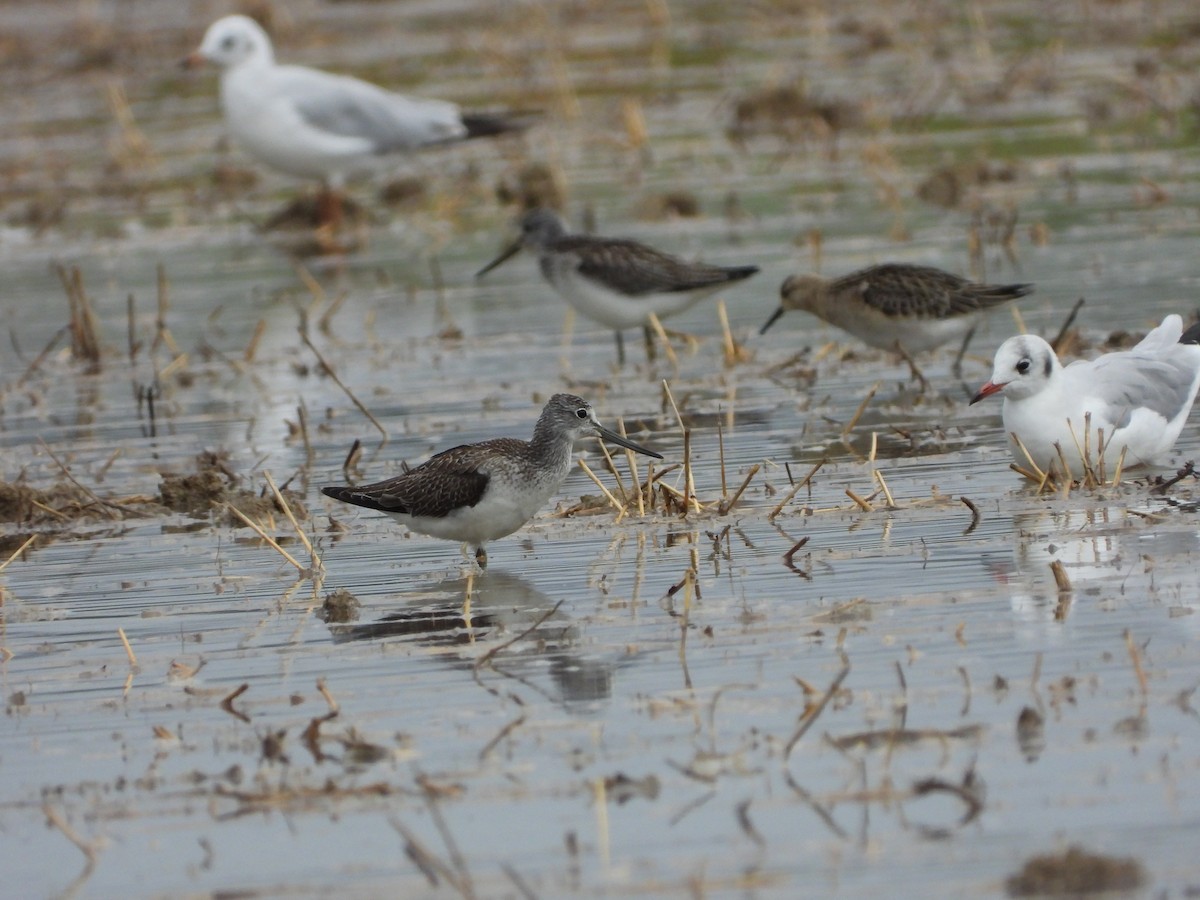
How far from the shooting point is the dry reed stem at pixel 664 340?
1190cm

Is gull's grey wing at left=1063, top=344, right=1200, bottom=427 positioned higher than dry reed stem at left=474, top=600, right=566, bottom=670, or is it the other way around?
gull's grey wing at left=1063, top=344, right=1200, bottom=427

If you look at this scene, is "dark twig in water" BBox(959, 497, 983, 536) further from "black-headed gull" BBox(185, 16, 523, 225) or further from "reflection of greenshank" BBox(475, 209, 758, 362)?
"black-headed gull" BBox(185, 16, 523, 225)

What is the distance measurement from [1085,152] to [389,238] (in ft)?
19.1

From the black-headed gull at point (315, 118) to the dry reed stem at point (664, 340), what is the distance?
678cm

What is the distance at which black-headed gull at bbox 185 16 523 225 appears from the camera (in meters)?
18.7

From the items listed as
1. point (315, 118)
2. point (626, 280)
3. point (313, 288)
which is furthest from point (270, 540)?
point (315, 118)

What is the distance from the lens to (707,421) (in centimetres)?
1057

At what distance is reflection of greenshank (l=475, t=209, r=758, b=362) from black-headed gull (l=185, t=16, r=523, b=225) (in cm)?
622

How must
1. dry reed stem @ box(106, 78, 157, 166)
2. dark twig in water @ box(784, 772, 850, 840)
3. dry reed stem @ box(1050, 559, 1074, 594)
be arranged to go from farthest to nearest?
dry reed stem @ box(106, 78, 157, 166) → dry reed stem @ box(1050, 559, 1074, 594) → dark twig in water @ box(784, 772, 850, 840)

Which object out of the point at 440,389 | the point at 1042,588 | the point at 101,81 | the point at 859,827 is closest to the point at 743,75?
the point at 101,81

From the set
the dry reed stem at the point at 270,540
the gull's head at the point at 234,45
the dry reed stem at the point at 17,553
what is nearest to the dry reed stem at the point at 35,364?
the dry reed stem at the point at 17,553

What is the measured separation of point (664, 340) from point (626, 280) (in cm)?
60

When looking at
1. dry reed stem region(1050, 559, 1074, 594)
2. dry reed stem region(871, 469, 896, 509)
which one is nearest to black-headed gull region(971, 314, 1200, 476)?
dry reed stem region(871, 469, 896, 509)

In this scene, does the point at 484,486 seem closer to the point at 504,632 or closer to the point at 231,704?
the point at 504,632
